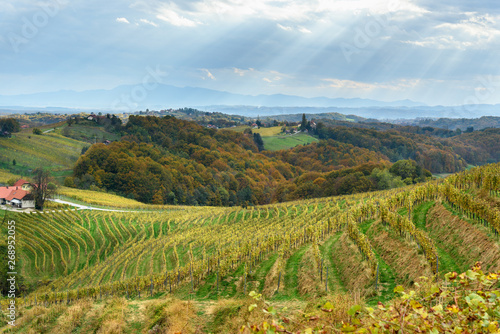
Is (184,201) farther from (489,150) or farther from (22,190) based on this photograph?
(489,150)

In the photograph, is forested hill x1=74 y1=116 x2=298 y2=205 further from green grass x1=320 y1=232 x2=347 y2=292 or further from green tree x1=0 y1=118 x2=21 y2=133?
green grass x1=320 y1=232 x2=347 y2=292

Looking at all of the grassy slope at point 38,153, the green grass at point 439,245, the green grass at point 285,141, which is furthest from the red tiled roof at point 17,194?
the green grass at point 285,141

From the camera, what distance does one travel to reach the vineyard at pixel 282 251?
522 inches

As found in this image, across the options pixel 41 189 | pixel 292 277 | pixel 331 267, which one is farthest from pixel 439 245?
pixel 41 189

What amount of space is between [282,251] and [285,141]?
159 metres

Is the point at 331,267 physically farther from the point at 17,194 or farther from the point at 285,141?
the point at 285,141

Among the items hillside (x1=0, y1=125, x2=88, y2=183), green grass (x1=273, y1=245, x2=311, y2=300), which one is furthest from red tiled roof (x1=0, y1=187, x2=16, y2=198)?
green grass (x1=273, y1=245, x2=311, y2=300)

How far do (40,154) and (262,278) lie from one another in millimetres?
97227

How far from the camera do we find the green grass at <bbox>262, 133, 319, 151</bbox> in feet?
554

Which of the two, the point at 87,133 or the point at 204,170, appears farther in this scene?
the point at 87,133

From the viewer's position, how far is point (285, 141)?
17612 centimetres

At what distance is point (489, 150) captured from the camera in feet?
469

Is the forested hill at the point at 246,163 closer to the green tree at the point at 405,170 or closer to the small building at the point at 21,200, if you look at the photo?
the green tree at the point at 405,170

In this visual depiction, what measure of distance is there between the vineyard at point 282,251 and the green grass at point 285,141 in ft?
413
